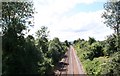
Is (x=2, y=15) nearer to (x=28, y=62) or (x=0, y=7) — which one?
(x=0, y=7)

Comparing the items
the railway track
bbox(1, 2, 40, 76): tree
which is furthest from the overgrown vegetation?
the railway track

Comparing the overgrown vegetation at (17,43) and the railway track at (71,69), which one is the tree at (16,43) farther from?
the railway track at (71,69)

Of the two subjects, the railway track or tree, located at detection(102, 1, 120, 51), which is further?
the railway track

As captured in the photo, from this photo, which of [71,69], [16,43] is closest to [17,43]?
[16,43]

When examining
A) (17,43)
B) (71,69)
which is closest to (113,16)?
(17,43)

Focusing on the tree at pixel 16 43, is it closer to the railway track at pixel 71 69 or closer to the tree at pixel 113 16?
the tree at pixel 113 16

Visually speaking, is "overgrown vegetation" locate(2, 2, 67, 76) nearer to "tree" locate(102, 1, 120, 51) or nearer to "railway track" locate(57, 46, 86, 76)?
"tree" locate(102, 1, 120, 51)

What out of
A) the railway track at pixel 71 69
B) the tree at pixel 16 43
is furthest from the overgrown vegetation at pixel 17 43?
the railway track at pixel 71 69

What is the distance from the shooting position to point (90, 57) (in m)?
64.3

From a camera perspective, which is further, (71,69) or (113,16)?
(71,69)

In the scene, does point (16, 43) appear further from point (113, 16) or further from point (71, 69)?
point (71, 69)

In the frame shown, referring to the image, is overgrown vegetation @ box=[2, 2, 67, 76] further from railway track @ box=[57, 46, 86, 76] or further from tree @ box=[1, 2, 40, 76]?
railway track @ box=[57, 46, 86, 76]

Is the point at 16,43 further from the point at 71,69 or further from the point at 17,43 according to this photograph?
the point at 71,69

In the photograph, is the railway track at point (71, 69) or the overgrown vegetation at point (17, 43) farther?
the railway track at point (71, 69)
